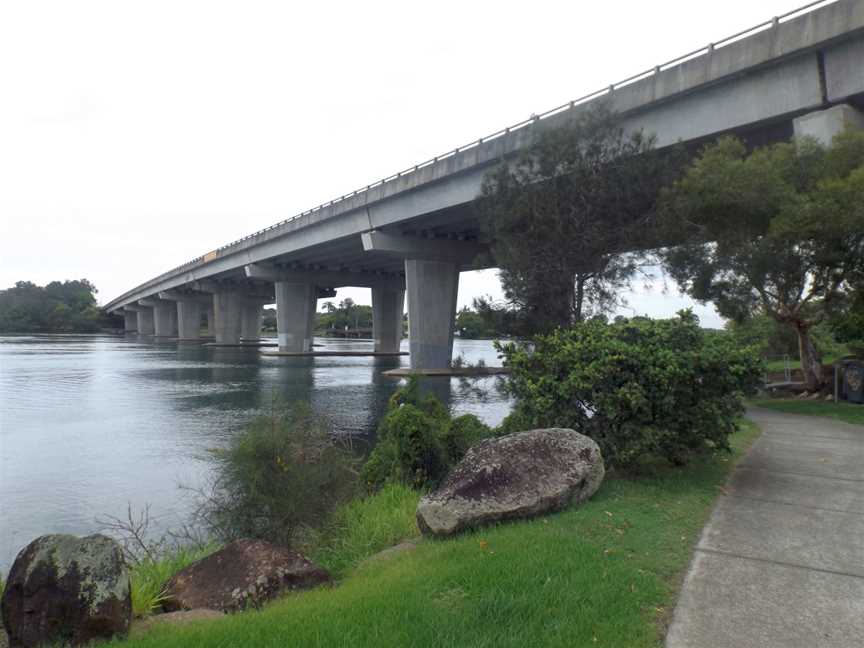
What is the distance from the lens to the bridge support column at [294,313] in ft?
203

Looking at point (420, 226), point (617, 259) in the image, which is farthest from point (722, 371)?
point (420, 226)

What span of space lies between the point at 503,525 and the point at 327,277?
194ft

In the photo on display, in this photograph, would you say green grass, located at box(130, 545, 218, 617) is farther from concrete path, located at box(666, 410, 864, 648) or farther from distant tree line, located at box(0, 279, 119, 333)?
distant tree line, located at box(0, 279, 119, 333)

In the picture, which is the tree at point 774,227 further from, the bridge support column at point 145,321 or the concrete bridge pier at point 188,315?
the bridge support column at point 145,321

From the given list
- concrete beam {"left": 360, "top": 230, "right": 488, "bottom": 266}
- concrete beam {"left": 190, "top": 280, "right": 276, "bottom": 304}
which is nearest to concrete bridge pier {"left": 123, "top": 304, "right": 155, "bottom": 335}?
concrete beam {"left": 190, "top": 280, "right": 276, "bottom": 304}

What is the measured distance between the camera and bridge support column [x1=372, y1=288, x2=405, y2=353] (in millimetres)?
65688

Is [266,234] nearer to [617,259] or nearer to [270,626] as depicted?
[617,259]

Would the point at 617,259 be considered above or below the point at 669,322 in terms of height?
above

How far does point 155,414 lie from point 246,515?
16.5 m

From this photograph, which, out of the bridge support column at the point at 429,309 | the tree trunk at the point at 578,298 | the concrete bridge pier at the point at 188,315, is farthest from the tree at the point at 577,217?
the concrete bridge pier at the point at 188,315

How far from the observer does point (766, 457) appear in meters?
9.60

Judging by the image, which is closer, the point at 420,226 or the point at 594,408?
the point at 594,408

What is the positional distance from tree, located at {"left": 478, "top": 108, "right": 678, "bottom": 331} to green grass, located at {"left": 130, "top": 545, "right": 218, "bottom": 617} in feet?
42.3

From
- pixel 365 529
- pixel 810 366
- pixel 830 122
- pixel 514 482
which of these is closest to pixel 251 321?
pixel 810 366
